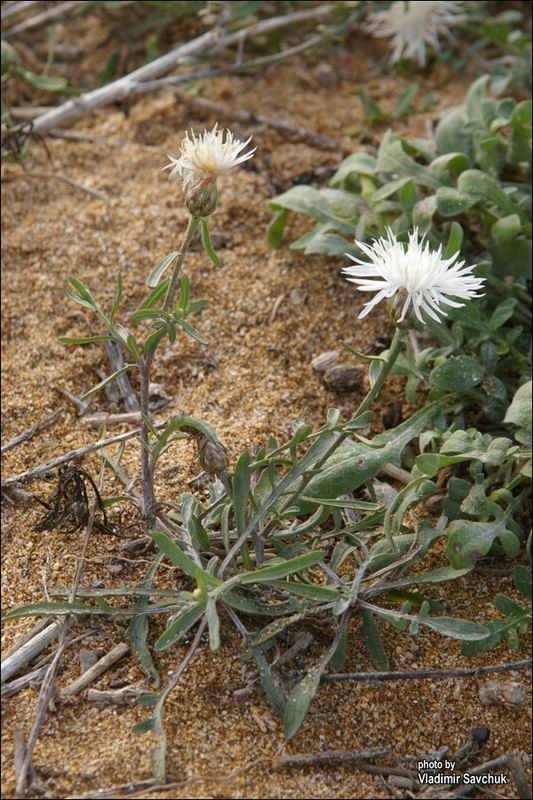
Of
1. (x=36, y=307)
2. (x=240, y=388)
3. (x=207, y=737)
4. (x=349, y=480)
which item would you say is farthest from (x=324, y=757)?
(x=36, y=307)

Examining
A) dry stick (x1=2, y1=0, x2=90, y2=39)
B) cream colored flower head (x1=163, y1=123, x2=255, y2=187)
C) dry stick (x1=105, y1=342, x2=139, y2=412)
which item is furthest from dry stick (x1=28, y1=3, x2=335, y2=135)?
cream colored flower head (x1=163, y1=123, x2=255, y2=187)

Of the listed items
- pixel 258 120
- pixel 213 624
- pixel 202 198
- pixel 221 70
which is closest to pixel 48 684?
pixel 213 624

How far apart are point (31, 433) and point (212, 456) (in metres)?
0.74

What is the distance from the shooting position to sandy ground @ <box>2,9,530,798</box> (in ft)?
6.02

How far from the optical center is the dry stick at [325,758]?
5.96ft

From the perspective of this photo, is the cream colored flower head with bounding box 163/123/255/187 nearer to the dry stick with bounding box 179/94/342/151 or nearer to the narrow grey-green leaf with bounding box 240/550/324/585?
the narrow grey-green leaf with bounding box 240/550/324/585

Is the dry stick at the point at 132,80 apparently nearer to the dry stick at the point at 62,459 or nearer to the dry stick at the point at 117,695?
the dry stick at the point at 62,459

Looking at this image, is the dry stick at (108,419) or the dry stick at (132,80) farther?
the dry stick at (132,80)

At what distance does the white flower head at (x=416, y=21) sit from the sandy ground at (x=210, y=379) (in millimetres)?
198

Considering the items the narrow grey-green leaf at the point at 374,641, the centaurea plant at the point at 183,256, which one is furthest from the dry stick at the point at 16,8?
the narrow grey-green leaf at the point at 374,641

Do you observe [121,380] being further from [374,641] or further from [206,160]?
[374,641]

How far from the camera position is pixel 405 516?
7.77ft

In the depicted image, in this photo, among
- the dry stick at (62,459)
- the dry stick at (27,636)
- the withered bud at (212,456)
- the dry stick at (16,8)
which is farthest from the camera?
the dry stick at (16,8)

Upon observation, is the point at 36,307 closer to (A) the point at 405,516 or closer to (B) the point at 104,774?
(A) the point at 405,516
